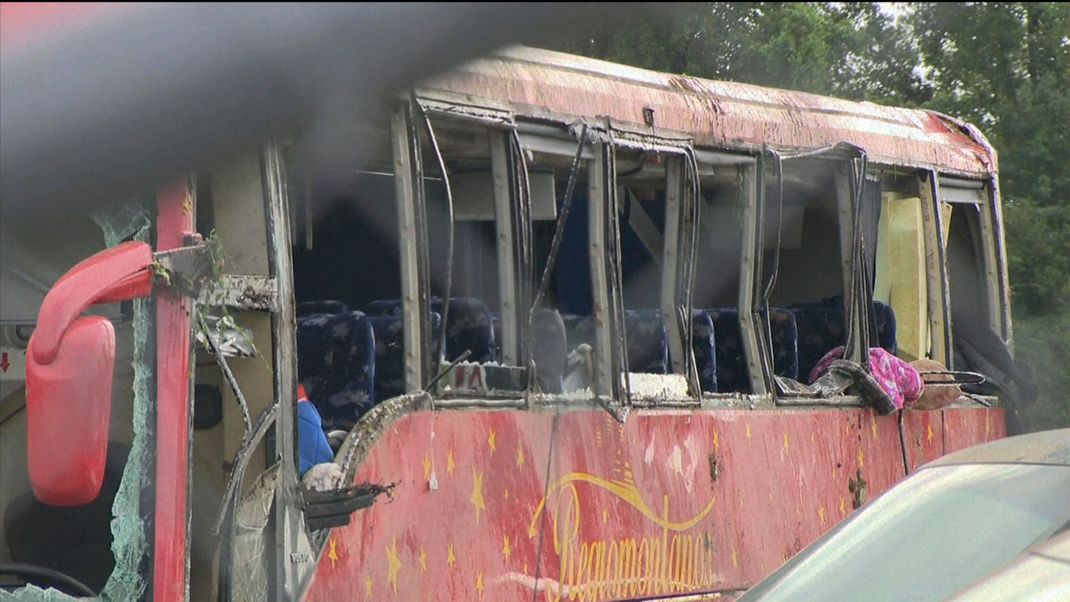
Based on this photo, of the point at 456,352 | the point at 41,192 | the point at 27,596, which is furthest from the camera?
the point at 456,352

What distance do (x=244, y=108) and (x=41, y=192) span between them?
0.76ft

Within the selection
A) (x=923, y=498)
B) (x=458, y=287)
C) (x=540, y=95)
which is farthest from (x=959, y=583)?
(x=458, y=287)

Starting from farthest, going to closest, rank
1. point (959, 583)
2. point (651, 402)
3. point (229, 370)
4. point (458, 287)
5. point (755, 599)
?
point (458, 287) < point (651, 402) < point (229, 370) < point (755, 599) < point (959, 583)

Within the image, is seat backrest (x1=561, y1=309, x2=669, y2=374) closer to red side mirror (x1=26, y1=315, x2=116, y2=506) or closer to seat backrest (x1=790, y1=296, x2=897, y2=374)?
seat backrest (x1=790, y1=296, x2=897, y2=374)

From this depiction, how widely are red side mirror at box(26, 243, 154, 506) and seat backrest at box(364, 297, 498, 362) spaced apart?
7.35 ft

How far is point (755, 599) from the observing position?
3.69 metres

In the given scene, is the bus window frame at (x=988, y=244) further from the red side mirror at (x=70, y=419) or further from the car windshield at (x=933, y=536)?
the red side mirror at (x=70, y=419)

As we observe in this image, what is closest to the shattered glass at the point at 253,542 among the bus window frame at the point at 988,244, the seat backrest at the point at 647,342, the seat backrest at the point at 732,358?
the seat backrest at the point at 647,342

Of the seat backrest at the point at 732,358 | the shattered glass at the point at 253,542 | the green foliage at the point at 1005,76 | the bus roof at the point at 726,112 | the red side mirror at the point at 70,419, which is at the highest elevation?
the green foliage at the point at 1005,76

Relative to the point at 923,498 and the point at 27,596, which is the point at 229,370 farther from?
the point at 923,498

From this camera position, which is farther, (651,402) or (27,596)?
(651,402)

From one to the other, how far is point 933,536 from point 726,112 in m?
3.46

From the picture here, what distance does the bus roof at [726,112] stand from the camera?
5.74 metres

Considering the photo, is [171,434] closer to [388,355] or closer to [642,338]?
[388,355]
